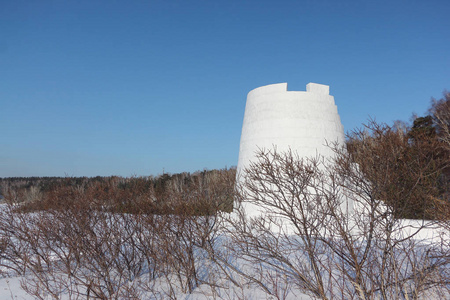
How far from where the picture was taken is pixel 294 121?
10.7 metres

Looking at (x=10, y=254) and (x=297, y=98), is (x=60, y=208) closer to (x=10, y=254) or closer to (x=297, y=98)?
(x=10, y=254)

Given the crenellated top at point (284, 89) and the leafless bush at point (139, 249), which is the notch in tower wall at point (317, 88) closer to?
the crenellated top at point (284, 89)

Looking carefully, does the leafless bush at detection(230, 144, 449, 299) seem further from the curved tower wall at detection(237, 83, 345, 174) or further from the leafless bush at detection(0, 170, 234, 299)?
the curved tower wall at detection(237, 83, 345, 174)

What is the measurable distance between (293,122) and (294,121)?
5 cm

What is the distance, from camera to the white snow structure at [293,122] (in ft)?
34.9

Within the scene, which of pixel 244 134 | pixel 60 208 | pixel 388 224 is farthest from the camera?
pixel 244 134

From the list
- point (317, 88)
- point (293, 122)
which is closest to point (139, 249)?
point (293, 122)

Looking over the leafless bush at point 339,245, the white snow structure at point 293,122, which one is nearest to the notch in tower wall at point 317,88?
the white snow structure at point 293,122

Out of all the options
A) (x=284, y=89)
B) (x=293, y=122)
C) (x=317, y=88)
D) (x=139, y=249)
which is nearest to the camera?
(x=139, y=249)

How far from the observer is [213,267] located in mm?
8789

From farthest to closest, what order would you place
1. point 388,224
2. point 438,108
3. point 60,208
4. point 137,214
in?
1. point 438,108
2. point 60,208
3. point 137,214
4. point 388,224

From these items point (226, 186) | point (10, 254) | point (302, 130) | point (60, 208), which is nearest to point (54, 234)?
point (60, 208)

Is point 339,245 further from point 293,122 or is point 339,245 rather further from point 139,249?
point 139,249

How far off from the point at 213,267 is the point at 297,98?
6030 mm
